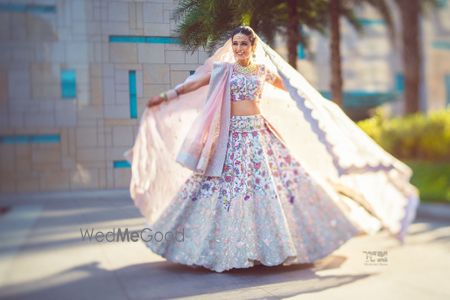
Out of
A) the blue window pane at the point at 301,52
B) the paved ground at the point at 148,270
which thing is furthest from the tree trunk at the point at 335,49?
the paved ground at the point at 148,270

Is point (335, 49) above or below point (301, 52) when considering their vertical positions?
above

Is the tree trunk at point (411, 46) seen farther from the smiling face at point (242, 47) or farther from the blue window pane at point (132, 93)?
the blue window pane at point (132, 93)

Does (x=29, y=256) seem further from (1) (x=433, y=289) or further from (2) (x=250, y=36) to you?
(1) (x=433, y=289)

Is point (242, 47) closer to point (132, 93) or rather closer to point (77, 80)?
point (132, 93)

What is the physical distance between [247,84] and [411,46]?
458 inches

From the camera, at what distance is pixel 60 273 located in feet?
13.6

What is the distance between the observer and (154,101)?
4.30 m

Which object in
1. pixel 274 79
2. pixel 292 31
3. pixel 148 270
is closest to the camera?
pixel 148 270

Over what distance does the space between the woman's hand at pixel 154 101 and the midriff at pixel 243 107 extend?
0.57 m

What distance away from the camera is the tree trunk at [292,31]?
5145 millimetres

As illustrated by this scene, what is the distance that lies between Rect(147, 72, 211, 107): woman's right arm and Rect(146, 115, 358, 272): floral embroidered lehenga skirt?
1.27 feet

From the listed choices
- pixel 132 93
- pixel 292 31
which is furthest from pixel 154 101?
pixel 292 31

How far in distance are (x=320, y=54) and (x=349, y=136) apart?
17769 millimetres

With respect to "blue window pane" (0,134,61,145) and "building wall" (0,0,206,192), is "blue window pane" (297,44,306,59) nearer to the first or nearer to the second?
"building wall" (0,0,206,192)
